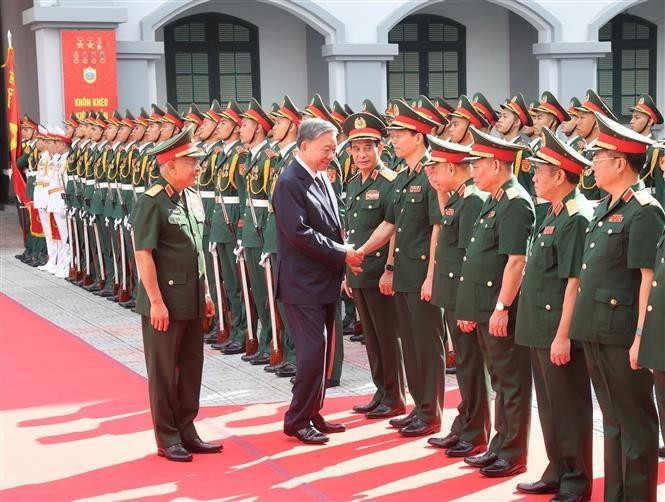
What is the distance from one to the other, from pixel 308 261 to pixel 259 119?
301 cm

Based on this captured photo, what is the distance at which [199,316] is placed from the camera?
6.50 m

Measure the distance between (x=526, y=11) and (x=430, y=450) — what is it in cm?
1450

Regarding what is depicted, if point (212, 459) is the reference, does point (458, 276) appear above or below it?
above

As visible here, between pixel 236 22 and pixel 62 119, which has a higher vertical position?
pixel 236 22

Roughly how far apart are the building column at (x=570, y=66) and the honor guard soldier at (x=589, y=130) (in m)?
9.87

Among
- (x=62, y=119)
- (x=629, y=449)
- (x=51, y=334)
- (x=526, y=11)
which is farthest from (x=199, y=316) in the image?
(x=526, y=11)

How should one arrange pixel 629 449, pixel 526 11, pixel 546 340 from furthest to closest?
pixel 526 11 → pixel 546 340 → pixel 629 449

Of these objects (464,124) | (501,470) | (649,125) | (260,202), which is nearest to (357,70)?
(649,125)

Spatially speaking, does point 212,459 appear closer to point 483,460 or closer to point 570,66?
point 483,460

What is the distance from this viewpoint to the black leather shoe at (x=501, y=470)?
19.7 ft

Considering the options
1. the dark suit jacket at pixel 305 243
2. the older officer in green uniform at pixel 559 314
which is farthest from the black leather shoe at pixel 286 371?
the older officer in green uniform at pixel 559 314

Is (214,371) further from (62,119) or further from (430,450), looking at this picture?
(62,119)

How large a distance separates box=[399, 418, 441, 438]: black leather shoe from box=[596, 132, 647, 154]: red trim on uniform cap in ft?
7.88

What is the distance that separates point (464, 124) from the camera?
9734 mm
